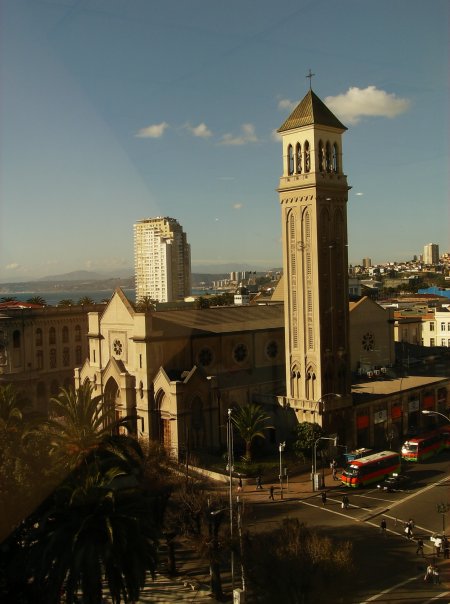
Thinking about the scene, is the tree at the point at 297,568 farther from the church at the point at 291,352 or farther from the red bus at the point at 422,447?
the red bus at the point at 422,447

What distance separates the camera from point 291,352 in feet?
140

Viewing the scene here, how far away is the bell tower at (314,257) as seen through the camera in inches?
1597

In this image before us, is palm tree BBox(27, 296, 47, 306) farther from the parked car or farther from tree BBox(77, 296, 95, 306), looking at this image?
the parked car

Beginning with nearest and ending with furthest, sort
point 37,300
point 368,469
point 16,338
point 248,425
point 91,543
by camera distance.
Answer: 1. point 91,543
2. point 368,469
3. point 248,425
4. point 16,338
5. point 37,300

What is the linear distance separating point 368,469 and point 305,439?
217 inches

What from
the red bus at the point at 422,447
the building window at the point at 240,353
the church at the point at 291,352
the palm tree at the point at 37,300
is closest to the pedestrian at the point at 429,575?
the red bus at the point at 422,447

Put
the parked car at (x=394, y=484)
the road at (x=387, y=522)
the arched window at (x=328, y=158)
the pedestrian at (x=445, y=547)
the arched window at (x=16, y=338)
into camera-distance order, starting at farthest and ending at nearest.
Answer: the arched window at (x=16, y=338) → the arched window at (x=328, y=158) → the parked car at (x=394, y=484) → the pedestrian at (x=445, y=547) → the road at (x=387, y=522)

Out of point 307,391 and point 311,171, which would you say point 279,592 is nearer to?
point 307,391

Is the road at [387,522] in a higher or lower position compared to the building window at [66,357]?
lower

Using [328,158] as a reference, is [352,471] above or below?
below

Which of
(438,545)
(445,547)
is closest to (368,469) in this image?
(445,547)

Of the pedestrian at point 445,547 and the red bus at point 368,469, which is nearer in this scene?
the pedestrian at point 445,547

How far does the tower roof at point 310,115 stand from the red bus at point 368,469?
811 inches

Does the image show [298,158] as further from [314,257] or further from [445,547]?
[445,547]
